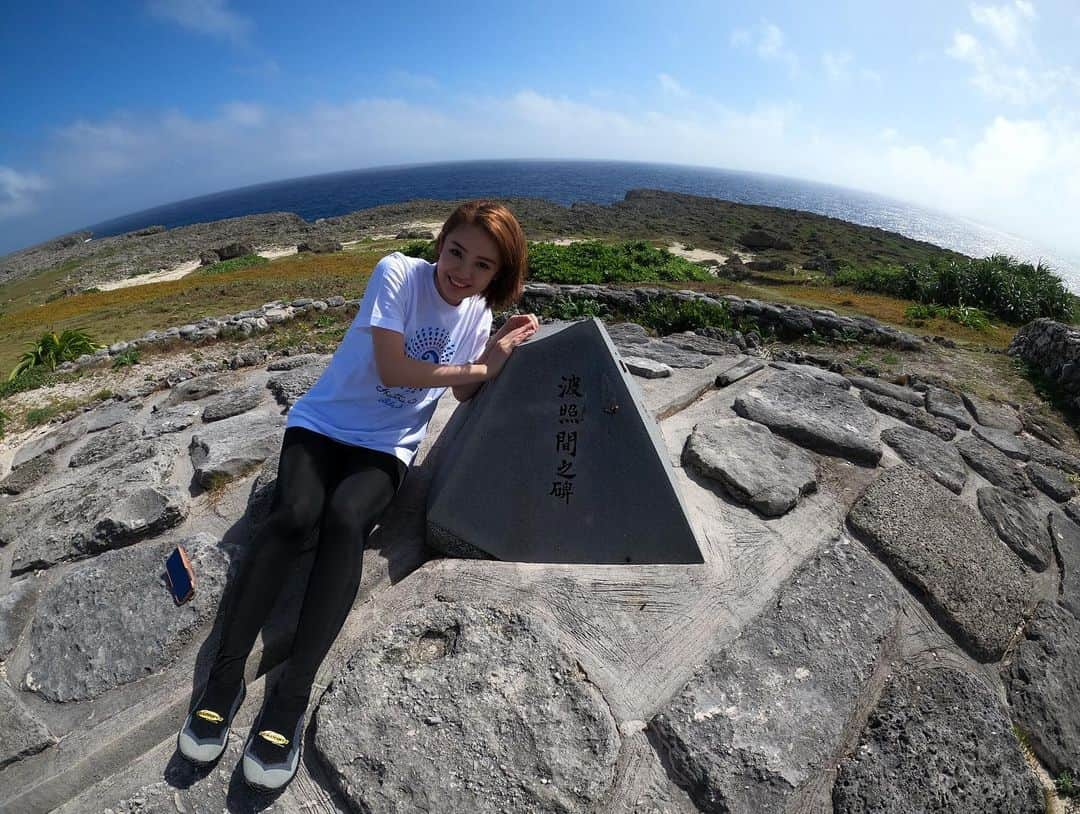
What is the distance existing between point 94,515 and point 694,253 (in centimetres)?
2420

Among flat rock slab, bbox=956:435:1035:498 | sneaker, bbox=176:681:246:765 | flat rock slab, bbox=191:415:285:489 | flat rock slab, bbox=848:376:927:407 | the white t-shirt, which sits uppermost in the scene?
the white t-shirt

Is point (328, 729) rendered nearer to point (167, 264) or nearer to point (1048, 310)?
point (1048, 310)

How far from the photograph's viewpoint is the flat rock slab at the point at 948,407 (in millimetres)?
3996

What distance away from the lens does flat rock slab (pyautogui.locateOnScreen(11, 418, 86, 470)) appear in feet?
13.0

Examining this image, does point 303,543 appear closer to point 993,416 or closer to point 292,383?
point 292,383

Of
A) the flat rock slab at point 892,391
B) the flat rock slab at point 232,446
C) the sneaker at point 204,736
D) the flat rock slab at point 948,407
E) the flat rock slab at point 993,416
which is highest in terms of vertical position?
the flat rock slab at point 232,446

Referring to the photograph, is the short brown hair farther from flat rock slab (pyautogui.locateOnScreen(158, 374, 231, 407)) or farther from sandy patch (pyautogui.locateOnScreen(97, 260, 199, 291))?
sandy patch (pyautogui.locateOnScreen(97, 260, 199, 291))

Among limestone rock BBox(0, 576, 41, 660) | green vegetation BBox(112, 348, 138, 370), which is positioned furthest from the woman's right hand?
green vegetation BBox(112, 348, 138, 370)

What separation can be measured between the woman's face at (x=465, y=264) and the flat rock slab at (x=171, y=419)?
2.52 meters

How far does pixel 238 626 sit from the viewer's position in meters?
1.73

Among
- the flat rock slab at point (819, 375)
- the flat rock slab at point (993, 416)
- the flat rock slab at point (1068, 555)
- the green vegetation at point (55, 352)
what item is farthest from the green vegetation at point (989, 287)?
the green vegetation at point (55, 352)

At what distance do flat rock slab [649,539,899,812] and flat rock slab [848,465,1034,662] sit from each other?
→ 21 cm

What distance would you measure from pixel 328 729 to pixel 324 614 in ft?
1.11

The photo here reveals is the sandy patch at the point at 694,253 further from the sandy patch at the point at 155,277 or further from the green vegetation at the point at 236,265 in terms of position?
the sandy patch at the point at 155,277
